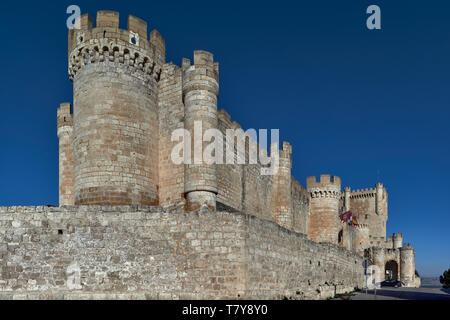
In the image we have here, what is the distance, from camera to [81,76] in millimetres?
17438

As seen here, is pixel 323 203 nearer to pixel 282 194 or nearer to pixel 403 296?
pixel 282 194

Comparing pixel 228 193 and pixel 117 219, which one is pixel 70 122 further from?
pixel 117 219

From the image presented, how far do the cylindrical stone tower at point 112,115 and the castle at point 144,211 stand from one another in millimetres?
39

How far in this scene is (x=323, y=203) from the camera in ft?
117

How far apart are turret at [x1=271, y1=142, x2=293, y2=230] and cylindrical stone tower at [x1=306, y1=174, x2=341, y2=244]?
27.9 ft

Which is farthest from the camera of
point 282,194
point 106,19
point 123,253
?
point 282,194

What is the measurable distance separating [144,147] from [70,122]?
6.71 metres

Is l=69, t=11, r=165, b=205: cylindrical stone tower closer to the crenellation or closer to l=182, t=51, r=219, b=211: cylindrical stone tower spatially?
the crenellation

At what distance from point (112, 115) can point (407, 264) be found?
39430 mm

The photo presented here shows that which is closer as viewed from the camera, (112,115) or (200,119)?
(200,119)

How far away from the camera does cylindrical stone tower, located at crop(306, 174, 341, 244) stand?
1382 inches

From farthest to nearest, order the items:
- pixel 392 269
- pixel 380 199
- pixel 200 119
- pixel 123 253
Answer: pixel 380 199 → pixel 392 269 → pixel 200 119 → pixel 123 253

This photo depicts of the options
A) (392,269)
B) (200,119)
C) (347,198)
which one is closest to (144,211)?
(200,119)
